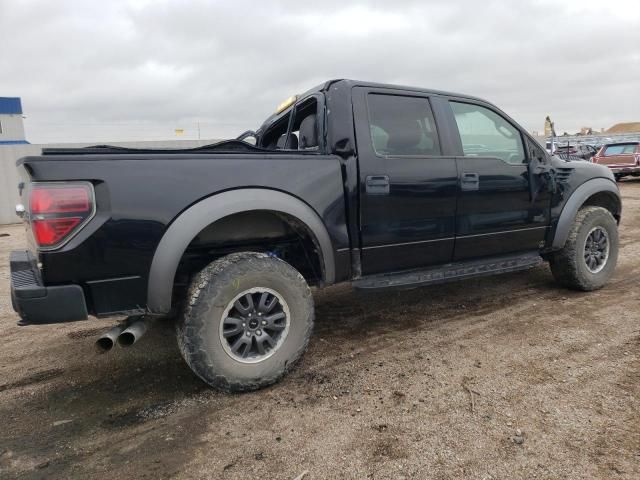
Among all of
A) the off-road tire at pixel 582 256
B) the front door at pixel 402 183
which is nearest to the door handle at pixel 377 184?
the front door at pixel 402 183

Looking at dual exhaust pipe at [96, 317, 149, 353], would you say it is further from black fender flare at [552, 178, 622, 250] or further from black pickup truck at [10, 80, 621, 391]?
black fender flare at [552, 178, 622, 250]

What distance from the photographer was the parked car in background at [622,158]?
15906mm

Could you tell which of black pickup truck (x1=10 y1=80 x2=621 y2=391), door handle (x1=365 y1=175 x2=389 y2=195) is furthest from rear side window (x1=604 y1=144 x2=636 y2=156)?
door handle (x1=365 y1=175 x2=389 y2=195)

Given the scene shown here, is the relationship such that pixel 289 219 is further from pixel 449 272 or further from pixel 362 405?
pixel 449 272

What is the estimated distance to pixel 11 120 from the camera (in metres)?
31.6

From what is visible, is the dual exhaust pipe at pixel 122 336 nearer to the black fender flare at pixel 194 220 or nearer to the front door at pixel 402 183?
the black fender flare at pixel 194 220

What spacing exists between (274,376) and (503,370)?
1504 millimetres

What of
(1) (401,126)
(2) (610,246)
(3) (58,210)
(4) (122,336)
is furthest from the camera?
(2) (610,246)

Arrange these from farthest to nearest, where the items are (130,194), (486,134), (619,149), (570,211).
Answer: (619,149), (570,211), (486,134), (130,194)

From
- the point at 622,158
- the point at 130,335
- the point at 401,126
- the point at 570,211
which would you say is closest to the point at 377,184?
the point at 401,126

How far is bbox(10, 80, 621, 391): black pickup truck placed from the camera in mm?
2275

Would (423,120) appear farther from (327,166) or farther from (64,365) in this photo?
(64,365)

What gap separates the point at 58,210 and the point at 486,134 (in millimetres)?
3308

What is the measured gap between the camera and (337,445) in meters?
2.19
